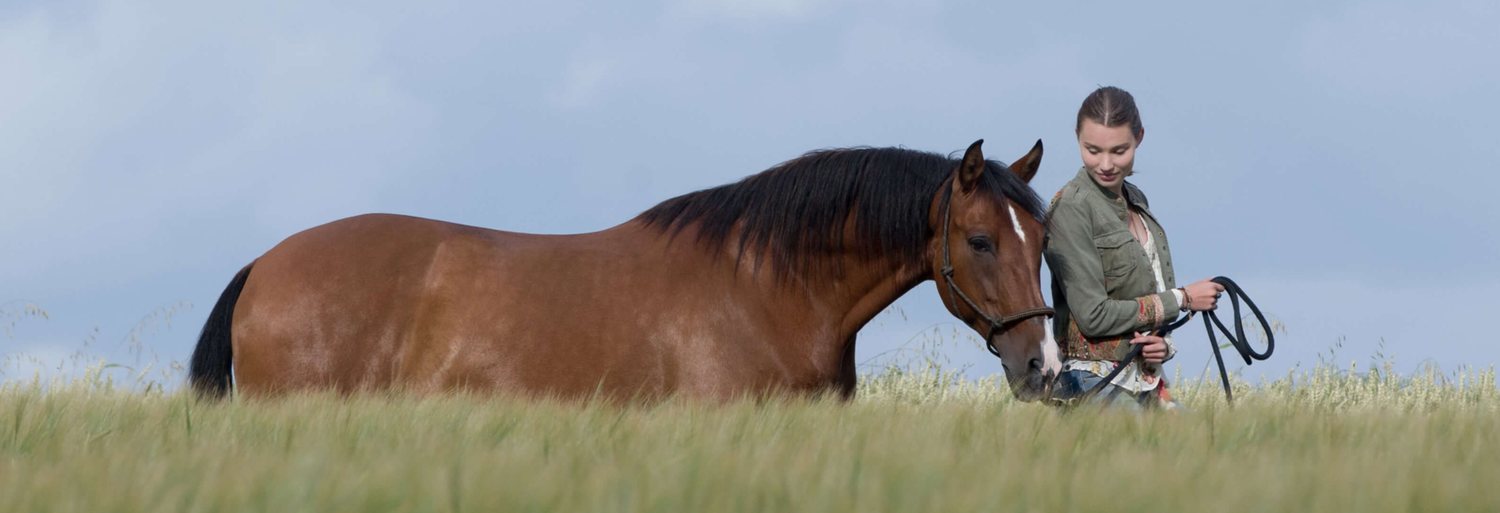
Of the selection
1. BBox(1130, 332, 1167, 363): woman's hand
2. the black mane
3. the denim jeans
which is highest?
the black mane

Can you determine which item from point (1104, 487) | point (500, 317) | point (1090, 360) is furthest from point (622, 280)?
point (1104, 487)

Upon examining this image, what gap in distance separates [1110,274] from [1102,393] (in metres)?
0.47

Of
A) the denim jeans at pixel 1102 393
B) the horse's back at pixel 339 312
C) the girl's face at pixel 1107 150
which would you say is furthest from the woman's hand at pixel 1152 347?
the horse's back at pixel 339 312

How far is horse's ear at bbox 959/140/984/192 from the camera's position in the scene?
227 inches

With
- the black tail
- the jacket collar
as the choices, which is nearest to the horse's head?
the jacket collar

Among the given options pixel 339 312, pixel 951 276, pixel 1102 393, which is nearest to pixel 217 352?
pixel 339 312

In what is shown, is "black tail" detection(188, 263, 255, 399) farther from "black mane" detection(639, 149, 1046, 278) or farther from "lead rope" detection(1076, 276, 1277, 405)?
"lead rope" detection(1076, 276, 1277, 405)

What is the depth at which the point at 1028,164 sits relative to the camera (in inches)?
248

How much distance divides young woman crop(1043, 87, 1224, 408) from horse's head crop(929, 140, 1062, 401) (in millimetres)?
114

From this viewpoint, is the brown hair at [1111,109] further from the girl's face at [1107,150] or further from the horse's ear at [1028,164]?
the horse's ear at [1028,164]

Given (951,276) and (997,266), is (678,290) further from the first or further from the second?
(997,266)

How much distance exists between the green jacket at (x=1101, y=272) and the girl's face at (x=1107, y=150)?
2.7 inches

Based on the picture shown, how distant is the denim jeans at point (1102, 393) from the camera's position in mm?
5633

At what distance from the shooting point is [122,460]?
396 centimetres
